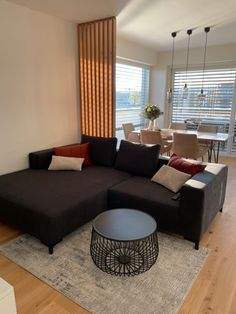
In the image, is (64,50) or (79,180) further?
(64,50)

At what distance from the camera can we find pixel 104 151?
3576 millimetres

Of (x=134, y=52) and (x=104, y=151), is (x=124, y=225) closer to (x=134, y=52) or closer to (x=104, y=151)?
(x=104, y=151)

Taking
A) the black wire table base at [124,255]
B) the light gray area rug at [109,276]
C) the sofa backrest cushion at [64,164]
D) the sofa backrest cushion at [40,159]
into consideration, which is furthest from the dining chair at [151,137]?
the black wire table base at [124,255]

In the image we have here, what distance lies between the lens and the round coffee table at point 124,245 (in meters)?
1.90

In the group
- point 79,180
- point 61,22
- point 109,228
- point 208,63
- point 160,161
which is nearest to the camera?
point 109,228

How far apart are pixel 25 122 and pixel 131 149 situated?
1.53 m

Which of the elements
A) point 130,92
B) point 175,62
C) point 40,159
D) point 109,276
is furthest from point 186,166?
point 175,62

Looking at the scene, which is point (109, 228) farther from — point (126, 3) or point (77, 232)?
point (126, 3)

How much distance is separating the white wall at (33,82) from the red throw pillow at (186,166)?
1.97 meters

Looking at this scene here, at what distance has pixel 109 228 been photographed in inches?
75.9

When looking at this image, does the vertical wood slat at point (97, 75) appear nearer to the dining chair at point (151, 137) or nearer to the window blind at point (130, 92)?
the dining chair at point (151, 137)

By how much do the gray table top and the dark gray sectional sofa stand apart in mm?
384

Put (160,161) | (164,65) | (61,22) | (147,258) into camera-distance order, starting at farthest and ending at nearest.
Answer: (164,65) < (61,22) < (160,161) < (147,258)

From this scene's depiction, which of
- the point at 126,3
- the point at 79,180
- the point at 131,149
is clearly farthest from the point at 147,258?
the point at 126,3
